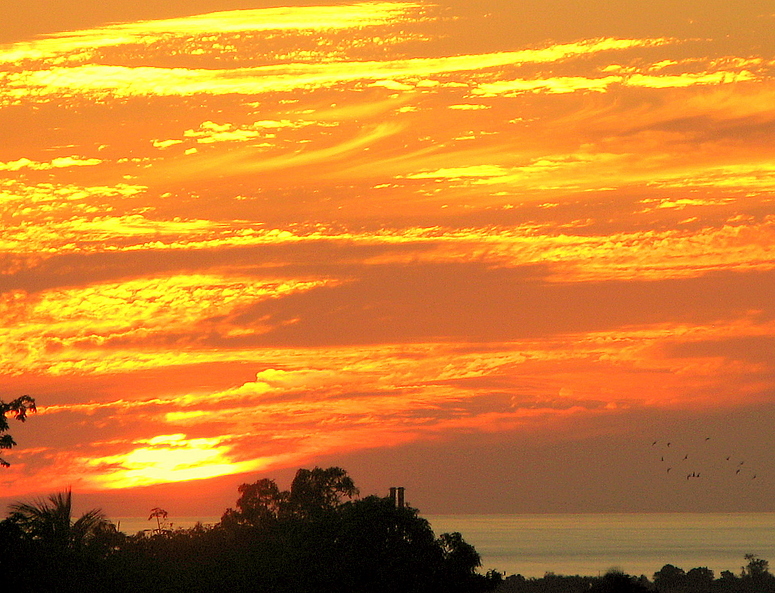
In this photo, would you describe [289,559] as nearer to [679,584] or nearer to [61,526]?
[61,526]

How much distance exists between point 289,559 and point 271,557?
324cm

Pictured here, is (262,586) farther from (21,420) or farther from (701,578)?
(701,578)

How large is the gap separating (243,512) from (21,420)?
147 ft

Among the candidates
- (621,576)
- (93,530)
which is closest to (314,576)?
(93,530)

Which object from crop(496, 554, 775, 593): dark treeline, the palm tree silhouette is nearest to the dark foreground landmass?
the palm tree silhouette

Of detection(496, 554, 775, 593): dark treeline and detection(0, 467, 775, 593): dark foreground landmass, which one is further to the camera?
detection(496, 554, 775, 593): dark treeline

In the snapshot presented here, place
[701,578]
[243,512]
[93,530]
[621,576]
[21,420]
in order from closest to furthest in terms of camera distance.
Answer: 1. [21,420]
2. [621,576]
3. [93,530]
4. [243,512]
5. [701,578]

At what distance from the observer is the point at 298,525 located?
65.8m

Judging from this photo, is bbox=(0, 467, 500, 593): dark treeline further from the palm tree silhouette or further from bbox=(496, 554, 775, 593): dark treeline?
bbox=(496, 554, 775, 593): dark treeline

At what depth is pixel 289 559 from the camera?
6112 cm

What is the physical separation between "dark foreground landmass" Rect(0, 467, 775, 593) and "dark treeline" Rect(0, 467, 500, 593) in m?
0.05

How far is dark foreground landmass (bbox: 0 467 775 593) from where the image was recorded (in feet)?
176

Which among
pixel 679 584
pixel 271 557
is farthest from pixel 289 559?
pixel 679 584

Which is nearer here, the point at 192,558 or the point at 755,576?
the point at 192,558
